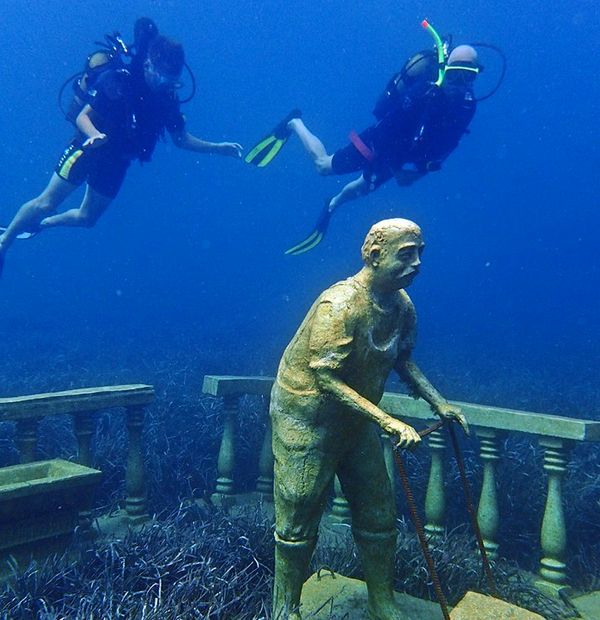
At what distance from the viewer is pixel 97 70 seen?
8.04 meters

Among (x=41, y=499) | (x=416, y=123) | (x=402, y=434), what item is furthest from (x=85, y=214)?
(x=402, y=434)

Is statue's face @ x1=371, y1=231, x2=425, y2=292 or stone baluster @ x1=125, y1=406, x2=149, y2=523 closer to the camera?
statue's face @ x1=371, y1=231, x2=425, y2=292

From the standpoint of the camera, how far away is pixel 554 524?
3.75m

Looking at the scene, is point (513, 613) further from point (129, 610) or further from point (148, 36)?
point (148, 36)

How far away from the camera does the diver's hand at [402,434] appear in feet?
7.59

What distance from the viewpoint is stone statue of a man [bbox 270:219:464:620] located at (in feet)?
8.59

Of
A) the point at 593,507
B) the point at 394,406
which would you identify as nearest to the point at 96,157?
the point at 394,406

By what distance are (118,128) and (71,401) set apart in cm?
518

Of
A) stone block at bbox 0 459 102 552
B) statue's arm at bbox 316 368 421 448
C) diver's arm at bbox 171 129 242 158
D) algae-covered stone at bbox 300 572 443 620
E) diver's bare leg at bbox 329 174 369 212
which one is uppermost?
diver's arm at bbox 171 129 242 158

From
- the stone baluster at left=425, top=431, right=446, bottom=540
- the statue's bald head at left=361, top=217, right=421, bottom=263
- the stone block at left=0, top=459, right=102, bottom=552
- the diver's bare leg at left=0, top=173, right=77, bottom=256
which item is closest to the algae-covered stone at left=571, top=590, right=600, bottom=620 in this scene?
the stone baluster at left=425, top=431, right=446, bottom=540

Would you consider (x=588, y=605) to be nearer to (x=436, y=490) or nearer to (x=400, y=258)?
(x=436, y=490)

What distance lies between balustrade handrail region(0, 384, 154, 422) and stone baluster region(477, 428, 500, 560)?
2747 millimetres

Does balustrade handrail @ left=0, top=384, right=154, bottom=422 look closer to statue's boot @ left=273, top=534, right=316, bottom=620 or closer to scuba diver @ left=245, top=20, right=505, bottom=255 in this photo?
statue's boot @ left=273, top=534, right=316, bottom=620

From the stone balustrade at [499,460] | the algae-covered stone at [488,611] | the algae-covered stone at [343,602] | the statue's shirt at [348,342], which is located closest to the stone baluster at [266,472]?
the stone balustrade at [499,460]
